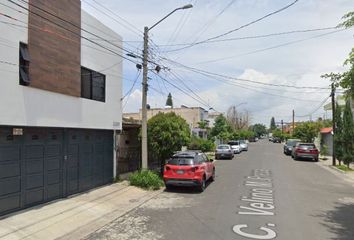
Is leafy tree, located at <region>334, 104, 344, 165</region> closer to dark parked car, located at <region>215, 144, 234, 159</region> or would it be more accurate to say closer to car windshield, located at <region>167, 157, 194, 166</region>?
dark parked car, located at <region>215, 144, 234, 159</region>

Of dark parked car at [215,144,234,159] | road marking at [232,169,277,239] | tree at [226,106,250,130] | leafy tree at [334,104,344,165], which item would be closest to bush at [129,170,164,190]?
road marking at [232,169,277,239]

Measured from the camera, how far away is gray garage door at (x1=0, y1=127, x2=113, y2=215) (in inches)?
432

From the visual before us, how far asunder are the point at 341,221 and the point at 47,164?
9.03 metres

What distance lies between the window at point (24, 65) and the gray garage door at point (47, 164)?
1.44m

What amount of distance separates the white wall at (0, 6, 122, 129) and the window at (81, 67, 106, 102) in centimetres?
23

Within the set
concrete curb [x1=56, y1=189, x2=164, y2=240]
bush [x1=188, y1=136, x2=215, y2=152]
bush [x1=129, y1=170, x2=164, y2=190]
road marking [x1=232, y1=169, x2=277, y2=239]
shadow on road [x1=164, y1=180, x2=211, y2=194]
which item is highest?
bush [x1=188, y1=136, x2=215, y2=152]

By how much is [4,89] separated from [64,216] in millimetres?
3846

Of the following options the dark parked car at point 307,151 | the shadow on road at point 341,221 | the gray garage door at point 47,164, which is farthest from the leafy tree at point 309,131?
the gray garage door at point 47,164

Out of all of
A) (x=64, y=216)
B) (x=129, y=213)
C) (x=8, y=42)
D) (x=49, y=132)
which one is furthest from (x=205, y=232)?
(x=8, y=42)

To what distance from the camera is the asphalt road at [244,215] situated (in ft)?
31.6

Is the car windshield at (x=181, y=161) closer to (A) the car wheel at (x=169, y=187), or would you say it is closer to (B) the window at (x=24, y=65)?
(A) the car wheel at (x=169, y=187)

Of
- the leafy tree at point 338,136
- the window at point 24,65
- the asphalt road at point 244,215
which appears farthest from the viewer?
the leafy tree at point 338,136

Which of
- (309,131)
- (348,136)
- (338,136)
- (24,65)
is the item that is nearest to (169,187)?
(24,65)

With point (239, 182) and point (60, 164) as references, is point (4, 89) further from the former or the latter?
point (239, 182)
